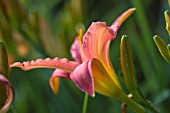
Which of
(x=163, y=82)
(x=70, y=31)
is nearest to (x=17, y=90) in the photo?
(x=70, y=31)

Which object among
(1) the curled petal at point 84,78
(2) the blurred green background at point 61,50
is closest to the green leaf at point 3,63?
(1) the curled petal at point 84,78

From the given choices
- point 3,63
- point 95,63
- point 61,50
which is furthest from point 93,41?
point 61,50

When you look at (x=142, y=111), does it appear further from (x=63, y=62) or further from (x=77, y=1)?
(x=77, y=1)

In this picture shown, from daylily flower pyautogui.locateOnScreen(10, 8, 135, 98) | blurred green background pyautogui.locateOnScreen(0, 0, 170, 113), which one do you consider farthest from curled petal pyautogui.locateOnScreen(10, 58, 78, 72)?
blurred green background pyautogui.locateOnScreen(0, 0, 170, 113)

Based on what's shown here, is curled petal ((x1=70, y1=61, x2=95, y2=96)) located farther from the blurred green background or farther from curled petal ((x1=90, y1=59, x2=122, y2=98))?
the blurred green background

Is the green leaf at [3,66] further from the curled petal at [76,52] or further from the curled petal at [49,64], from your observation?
the curled petal at [76,52]

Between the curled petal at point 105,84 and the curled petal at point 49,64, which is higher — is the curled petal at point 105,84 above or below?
below

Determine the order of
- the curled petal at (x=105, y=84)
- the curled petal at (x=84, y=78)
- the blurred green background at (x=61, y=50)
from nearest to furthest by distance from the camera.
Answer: the curled petal at (x=84, y=78)
the curled petal at (x=105, y=84)
the blurred green background at (x=61, y=50)

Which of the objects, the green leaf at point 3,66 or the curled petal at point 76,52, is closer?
the green leaf at point 3,66
